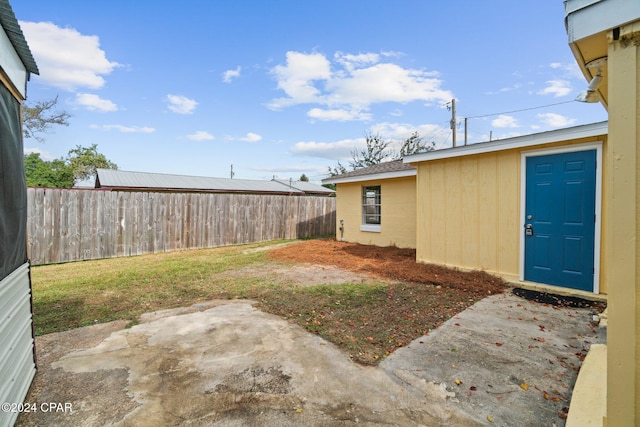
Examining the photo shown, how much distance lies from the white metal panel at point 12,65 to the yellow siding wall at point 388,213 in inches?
331

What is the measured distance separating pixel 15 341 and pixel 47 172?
3228 cm

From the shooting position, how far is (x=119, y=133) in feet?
53.8

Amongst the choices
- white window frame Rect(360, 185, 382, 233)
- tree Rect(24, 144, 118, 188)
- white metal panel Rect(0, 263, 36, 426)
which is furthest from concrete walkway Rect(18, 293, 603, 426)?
tree Rect(24, 144, 118, 188)

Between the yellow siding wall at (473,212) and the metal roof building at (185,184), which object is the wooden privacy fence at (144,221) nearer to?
the yellow siding wall at (473,212)

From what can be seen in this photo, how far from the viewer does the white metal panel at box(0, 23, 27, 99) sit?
72.7 inches

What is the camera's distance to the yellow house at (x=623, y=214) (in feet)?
4.58

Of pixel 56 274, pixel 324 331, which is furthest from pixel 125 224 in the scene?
pixel 324 331

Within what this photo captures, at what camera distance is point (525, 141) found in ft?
16.4

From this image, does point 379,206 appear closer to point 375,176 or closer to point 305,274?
point 375,176

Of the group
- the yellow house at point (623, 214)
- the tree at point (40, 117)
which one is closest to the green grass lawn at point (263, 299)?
the yellow house at point (623, 214)

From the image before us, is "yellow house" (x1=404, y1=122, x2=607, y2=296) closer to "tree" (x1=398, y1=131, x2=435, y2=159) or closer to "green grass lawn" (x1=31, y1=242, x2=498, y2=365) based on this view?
"green grass lawn" (x1=31, y1=242, x2=498, y2=365)

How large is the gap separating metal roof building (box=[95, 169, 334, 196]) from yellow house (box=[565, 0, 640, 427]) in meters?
17.4

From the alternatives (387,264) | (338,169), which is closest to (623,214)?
(387,264)

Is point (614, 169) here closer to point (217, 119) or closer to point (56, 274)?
point (56, 274)
